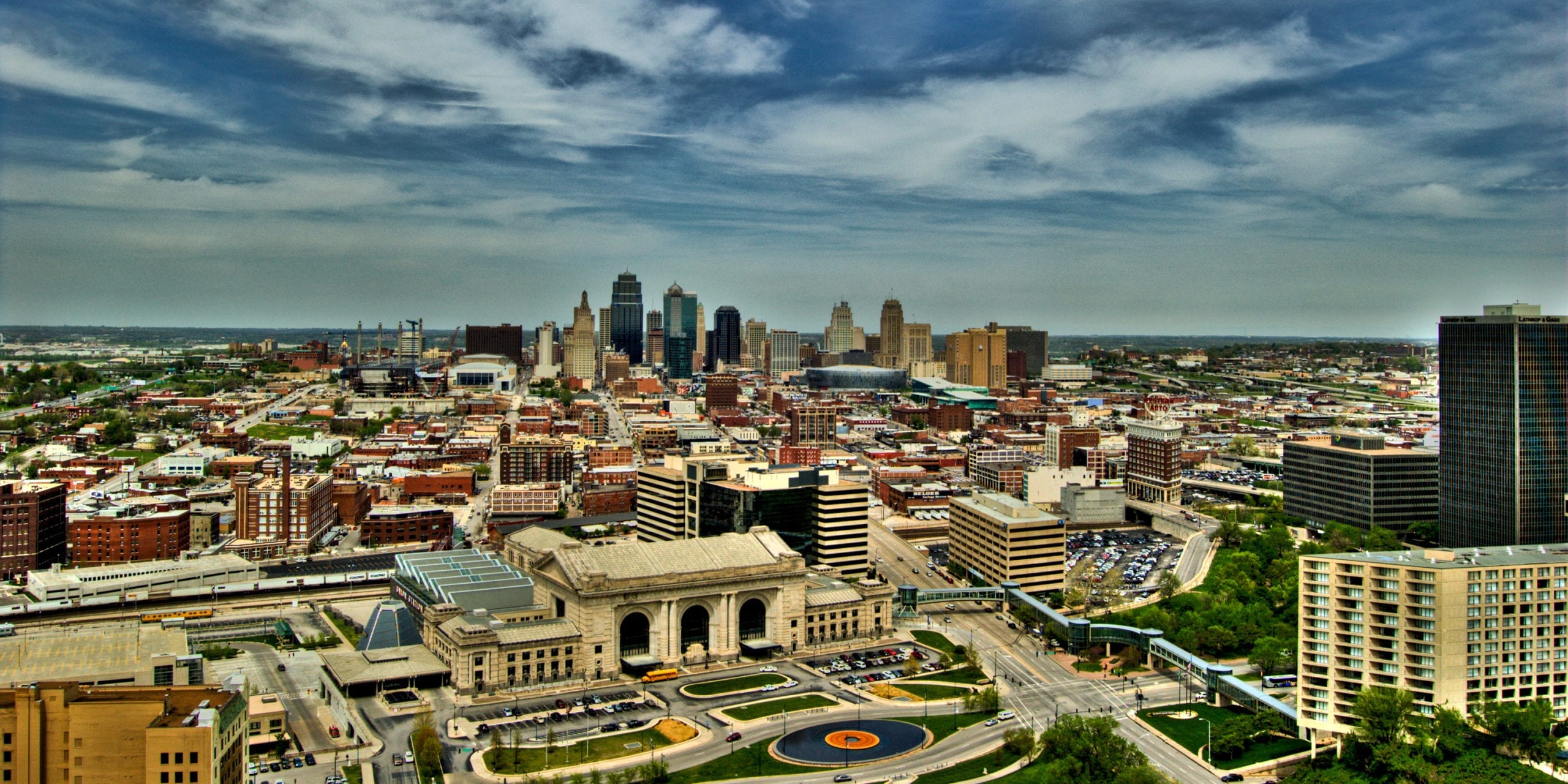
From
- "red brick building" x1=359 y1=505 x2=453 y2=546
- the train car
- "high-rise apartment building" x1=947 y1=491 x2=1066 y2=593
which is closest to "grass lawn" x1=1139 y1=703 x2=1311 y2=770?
"high-rise apartment building" x1=947 y1=491 x2=1066 y2=593

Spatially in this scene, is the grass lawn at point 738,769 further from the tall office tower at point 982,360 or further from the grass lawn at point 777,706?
the tall office tower at point 982,360

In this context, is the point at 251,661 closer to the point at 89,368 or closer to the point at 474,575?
the point at 474,575

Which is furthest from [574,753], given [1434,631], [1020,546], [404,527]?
[404,527]

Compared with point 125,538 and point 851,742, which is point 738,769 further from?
point 125,538

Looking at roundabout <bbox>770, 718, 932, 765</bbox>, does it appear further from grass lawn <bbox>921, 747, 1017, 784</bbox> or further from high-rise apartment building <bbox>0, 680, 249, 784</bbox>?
high-rise apartment building <bbox>0, 680, 249, 784</bbox>

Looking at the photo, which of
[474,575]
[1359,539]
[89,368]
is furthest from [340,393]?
[1359,539]
